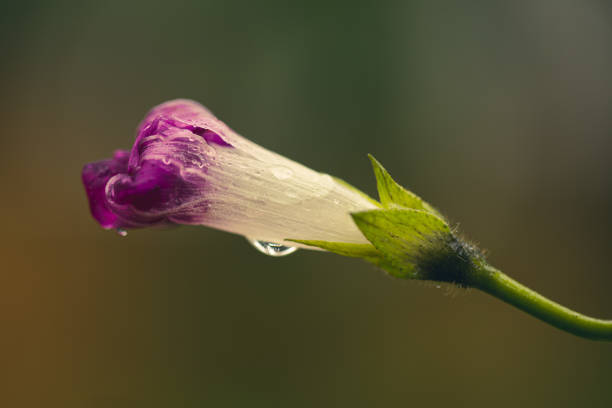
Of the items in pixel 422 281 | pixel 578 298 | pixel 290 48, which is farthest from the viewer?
pixel 290 48

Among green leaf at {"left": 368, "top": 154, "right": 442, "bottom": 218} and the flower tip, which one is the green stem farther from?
the flower tip

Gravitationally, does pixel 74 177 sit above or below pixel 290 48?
below

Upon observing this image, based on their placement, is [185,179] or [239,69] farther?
[239,69]

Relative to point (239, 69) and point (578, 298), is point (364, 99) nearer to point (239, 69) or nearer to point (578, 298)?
point (239, 69)

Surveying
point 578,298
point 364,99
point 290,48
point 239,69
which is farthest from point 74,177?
point 578,298

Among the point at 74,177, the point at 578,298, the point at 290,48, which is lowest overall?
the point at 578,298

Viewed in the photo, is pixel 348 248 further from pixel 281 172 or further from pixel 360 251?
pixel 281 172

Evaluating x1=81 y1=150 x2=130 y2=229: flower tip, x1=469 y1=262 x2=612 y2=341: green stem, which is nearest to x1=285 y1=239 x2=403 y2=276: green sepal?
x1=469 y1=262 x2=612 y2=341: green stem
